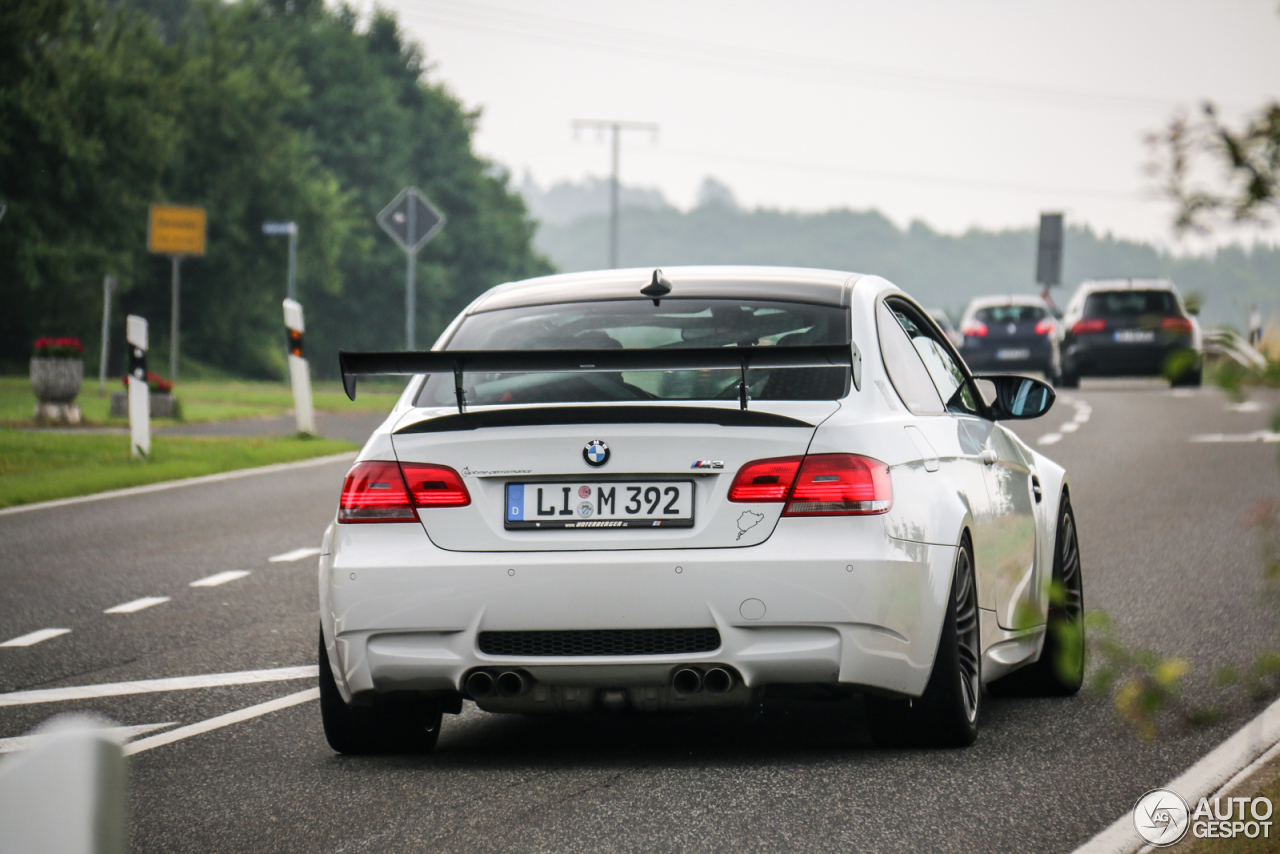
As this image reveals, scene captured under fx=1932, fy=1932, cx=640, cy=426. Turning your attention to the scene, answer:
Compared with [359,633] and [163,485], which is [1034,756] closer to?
[359,633]

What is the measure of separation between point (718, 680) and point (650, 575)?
359 millimetres

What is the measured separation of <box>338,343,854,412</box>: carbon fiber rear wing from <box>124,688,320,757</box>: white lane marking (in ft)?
5.13

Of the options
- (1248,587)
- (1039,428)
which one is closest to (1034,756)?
(1248,587)

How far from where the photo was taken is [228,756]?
20.2 feet

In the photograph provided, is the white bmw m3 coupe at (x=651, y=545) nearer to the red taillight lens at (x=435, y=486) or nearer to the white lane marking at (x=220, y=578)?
the red taillight lens at (x=435, y=486)

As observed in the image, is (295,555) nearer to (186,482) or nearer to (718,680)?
(186,482)

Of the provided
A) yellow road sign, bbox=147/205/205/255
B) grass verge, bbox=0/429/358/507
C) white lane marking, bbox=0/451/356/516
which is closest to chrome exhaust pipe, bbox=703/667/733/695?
white lane marking, bbox=0/451/356/516

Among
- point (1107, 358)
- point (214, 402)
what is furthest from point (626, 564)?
point (1107, 358)

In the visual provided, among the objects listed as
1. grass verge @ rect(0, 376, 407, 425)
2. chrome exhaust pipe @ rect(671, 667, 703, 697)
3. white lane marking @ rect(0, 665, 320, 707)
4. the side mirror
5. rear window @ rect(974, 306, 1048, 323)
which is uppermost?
the side mirror

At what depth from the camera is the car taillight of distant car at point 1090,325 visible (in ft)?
111

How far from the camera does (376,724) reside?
6.03 meters

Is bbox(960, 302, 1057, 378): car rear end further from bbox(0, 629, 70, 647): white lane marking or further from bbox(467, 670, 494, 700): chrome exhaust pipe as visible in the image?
bbox(467, 670, 494, 700): chrome exhaust pipe

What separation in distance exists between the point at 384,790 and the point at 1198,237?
3397 mm

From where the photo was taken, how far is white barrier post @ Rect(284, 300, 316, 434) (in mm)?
20281
